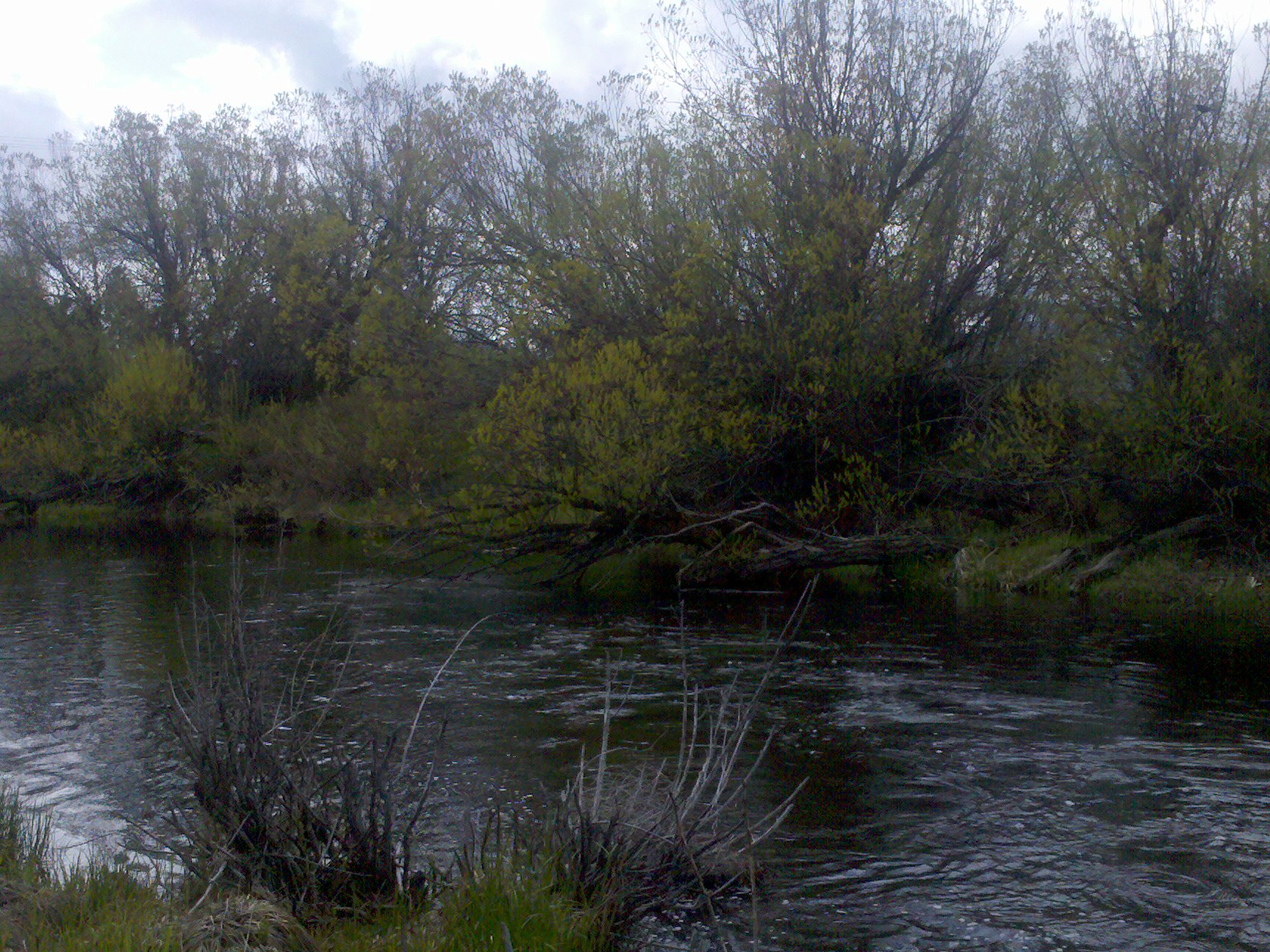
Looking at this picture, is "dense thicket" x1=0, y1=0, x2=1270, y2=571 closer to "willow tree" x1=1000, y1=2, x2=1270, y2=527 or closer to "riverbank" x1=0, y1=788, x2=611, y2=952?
"willow tree" x1=1000, y1=2, x2=1270, y2=527

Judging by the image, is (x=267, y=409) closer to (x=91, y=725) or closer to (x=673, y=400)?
(x=673, y=400)

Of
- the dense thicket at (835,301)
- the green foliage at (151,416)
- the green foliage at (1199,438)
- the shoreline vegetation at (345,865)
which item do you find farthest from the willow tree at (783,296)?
the green foliage at (151,416)

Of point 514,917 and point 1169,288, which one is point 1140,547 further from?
point 514,917

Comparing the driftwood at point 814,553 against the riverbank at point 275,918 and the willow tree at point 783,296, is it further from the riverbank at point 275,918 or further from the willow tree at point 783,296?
the riverbank at point 275,918

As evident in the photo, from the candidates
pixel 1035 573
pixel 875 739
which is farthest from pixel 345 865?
pixel 1035 573

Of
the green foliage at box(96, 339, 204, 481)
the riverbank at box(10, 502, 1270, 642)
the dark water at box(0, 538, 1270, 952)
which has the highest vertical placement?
the green foliage at box(96, 339, 204, 481)

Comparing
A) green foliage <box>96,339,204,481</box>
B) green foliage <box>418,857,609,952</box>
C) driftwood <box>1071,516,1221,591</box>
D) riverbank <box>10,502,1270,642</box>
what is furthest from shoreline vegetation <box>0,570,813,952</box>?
green foliage <box>96,339,204,481</box>

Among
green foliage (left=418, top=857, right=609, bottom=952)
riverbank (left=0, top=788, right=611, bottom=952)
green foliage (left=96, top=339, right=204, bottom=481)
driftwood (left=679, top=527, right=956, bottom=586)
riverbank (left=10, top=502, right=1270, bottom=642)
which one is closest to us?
riverbank (left=0, top=788, right=611, bottom=952)

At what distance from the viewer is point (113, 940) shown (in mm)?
4652

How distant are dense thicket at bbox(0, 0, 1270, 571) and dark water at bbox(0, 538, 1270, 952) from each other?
3239mm

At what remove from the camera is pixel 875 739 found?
10.4m

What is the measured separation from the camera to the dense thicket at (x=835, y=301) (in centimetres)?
1925

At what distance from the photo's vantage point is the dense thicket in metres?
19.2

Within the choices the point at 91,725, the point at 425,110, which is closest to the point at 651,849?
the point at 91,725
